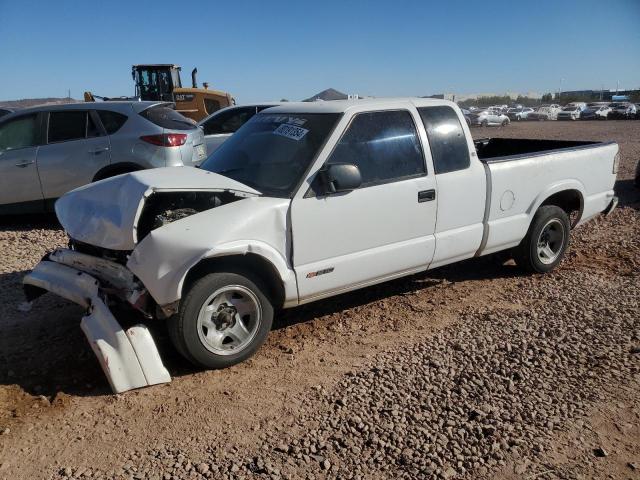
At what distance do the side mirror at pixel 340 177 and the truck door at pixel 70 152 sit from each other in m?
4.95

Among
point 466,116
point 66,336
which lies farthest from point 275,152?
point 466,116

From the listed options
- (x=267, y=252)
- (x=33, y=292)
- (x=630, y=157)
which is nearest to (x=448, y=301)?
(x=267, y=252)

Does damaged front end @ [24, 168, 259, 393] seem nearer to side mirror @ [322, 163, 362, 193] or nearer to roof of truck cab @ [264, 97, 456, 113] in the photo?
side mirror @ [322, 163, 362, 193]

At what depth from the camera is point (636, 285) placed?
5.29 m

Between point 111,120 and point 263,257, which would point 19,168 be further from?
point 263,257

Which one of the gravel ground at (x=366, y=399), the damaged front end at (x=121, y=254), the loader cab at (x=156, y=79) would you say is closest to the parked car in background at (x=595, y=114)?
the loader cab at (x=156, y=79)

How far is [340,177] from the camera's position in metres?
3.92

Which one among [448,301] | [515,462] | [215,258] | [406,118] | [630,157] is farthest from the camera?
[630,157]

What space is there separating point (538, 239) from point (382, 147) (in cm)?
222

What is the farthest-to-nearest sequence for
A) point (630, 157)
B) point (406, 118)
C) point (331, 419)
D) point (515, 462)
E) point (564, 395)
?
1. point (630, 157)
2. point (406, 118)
3. point (564, 395)
4. point (331, 419)
5. point (515, 462)

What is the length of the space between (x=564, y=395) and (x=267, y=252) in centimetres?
216

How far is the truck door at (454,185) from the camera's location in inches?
185

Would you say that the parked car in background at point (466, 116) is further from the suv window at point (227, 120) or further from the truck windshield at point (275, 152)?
the suv window at point (227, 120)

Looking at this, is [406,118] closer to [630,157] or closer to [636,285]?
[636,285]
